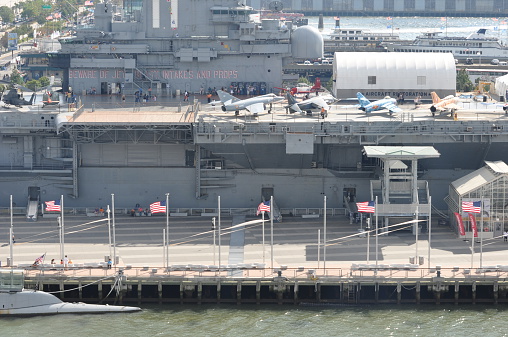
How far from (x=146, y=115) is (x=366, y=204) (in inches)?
639

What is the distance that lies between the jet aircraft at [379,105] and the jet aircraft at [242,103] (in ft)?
20.0

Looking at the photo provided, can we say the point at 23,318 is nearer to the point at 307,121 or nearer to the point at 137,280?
the point at 137,280

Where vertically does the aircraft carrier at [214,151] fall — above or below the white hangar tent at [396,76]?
below

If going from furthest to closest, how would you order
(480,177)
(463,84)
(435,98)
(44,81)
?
(44,81)
(463,84)
(435,98)
(480,177)

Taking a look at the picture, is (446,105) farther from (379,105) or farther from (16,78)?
(16,78)

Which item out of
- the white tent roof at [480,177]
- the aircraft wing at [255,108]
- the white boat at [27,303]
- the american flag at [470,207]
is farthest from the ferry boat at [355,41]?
the white boat at [27,303]

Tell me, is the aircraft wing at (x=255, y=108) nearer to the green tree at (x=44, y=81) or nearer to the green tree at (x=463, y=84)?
the green tree at (x=463, y=84)

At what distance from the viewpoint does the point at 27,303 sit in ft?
209

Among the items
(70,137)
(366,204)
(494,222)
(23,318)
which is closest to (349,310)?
(366,204)

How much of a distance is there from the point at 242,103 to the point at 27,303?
21.6 metres

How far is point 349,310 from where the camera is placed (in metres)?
64.1

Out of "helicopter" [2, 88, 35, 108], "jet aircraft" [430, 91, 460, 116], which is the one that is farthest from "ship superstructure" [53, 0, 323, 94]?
"jet aircraft" [430, 91, 460, 116]

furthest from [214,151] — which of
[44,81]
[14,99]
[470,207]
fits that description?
[44,81]

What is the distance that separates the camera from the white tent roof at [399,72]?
275 ft
